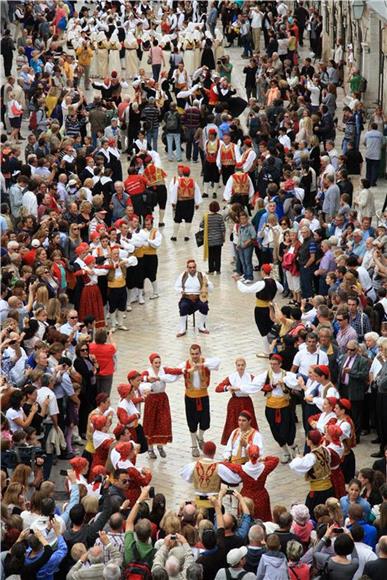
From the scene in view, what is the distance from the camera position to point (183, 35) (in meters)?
43.4

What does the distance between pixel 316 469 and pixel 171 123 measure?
16.5 m

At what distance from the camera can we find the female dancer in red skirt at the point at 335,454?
1906cm

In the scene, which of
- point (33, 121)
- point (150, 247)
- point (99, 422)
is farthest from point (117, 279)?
point (33, 121)

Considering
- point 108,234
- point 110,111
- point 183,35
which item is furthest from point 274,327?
point 183,35

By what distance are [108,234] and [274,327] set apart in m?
3.20

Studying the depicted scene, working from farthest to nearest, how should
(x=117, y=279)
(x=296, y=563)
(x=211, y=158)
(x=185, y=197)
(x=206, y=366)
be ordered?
1. (x=211, y=158)
2. (x=185, y=197)
3. (x=117, y=279)
4. (x=206, y=366)
5. (x=296, y=563)

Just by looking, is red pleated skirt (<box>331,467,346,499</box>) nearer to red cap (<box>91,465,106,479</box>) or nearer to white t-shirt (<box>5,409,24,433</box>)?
red cap (<box>91,465,106,479</box>)

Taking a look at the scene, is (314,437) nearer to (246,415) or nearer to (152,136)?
(246,415)

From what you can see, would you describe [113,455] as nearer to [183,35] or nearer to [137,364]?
[137,364]

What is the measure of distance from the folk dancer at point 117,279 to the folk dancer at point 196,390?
4.10 meters

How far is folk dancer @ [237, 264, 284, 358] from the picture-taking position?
949 inches

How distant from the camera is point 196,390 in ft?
70.4

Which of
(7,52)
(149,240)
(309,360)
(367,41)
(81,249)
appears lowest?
(309,360)

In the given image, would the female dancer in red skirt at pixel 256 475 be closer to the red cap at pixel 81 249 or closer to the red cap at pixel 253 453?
the red cap at pixel 253 453
